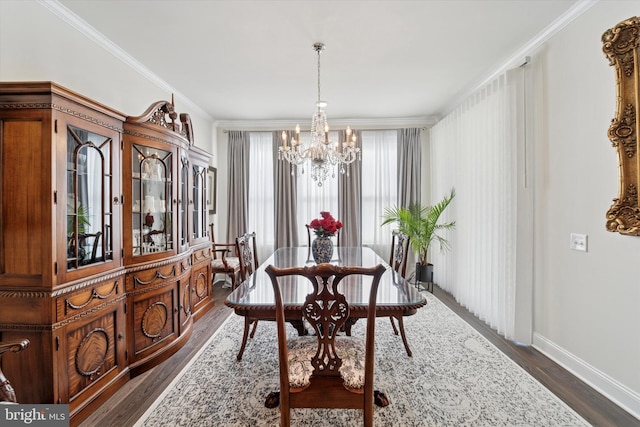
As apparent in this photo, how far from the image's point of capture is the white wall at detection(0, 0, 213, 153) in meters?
1.94

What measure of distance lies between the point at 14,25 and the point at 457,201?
452 centimetres

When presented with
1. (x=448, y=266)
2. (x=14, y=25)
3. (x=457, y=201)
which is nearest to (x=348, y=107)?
(x=457, y=201)

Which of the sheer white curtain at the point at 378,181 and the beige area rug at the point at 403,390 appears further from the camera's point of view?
the sheer white curtain at the point at 378,181

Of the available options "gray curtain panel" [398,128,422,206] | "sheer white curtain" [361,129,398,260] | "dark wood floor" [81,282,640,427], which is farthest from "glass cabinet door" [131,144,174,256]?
"gray curtain panel" [398,128,422,206]

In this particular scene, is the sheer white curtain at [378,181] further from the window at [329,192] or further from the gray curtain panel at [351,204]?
the gray curtain panel at [351,204]

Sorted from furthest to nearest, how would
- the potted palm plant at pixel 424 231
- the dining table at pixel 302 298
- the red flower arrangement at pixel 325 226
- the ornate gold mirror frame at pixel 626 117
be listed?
the potted palm plant at pixel 424 231 → the red flower arrangement at pixel 325 226 → the ornate gold mirror frame at pixel 626 117 → the dining table at pixel 302 298

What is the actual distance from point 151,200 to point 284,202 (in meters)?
2.73

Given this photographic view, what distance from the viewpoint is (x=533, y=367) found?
2.43 meters

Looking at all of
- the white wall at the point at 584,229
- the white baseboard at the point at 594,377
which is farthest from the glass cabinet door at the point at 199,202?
the white baseboard at the point at 594,377

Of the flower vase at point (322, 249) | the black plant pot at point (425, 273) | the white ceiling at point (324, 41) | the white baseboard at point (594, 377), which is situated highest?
the white ceiling at point (324, 41)

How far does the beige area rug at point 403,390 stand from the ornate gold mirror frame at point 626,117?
1.28m

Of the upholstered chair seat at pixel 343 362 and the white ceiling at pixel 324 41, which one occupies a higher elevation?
the white ceiling at pixel 324 41

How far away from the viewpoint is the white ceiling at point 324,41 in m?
2.27

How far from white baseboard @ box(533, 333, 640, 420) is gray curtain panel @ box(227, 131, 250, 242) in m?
4.23
